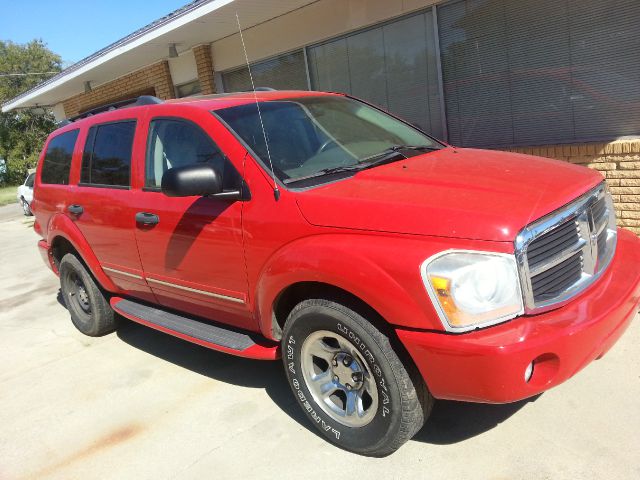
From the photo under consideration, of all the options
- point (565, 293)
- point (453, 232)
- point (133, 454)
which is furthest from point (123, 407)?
point (565, 293)

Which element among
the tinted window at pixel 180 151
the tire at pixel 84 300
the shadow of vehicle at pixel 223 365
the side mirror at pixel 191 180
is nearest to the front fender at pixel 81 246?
the tire at pixel 84 300

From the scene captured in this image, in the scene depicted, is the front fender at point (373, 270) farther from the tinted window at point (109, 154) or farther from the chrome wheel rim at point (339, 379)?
the tinted window at point (109, 154)

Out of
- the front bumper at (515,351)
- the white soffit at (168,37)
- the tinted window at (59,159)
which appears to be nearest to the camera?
the front bumper at (515,351)

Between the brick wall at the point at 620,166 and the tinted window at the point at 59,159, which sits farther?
the brick wall at the point at 620,166

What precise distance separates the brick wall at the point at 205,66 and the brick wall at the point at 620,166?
21.7ft

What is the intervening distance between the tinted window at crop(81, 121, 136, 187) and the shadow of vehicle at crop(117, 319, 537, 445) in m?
1.45

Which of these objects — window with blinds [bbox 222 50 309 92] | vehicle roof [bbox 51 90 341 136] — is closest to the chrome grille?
vehicle roof [bbox 51 90 341 136]

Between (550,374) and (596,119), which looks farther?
→ (596,119)

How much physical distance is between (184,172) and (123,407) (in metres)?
1.77

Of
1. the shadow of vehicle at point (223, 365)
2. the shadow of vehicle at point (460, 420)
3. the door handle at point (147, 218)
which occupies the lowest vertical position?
the shadow of vehicle at point (460, 420)

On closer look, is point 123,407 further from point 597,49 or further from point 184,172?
point 597,49

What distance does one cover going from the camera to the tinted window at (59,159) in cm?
494

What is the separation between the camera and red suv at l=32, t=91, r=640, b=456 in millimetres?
2352

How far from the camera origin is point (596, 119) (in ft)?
18.6
